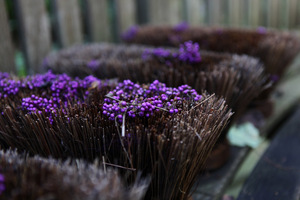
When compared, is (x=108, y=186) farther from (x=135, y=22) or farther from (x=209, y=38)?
(x=135, y=22)

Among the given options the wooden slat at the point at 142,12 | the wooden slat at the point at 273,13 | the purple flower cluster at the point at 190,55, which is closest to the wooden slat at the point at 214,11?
the wooden slat at the point at 142,12

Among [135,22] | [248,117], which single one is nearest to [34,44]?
[135,22]

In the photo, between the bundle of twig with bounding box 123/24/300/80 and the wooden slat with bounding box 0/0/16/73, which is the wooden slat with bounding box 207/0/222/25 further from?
A: the wooden slat with bounding box 0/0/16/73

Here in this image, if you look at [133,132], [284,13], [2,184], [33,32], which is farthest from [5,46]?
[284,13]

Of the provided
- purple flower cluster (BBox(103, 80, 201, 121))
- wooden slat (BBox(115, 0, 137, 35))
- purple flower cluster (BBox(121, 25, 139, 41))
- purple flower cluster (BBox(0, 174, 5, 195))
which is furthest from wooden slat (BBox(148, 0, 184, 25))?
purple flower cluster (BBox(0, 174, 5, 195))

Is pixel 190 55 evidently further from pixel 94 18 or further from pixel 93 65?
pixel 94 18

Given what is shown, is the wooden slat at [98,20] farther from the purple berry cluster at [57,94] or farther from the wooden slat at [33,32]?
the purple berry cluster at [57,94]
